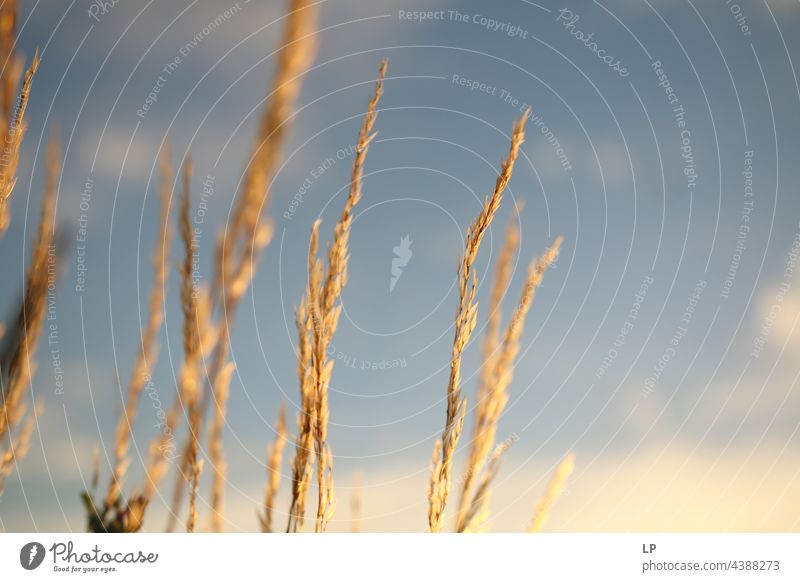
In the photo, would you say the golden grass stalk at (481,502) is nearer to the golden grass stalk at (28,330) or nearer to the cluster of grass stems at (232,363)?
the cluster of grass stems at (232,363)

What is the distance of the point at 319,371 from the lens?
151cm

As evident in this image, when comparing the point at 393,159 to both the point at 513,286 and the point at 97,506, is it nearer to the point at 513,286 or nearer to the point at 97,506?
the point at 513,286

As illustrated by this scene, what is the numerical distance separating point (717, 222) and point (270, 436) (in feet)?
5.72

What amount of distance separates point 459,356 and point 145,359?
2.62 feet

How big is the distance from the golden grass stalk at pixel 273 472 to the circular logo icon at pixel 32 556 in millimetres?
748

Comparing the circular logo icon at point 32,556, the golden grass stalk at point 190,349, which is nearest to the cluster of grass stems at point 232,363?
the golden grass stalk at point 190,349

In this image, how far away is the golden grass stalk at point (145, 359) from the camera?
1.38 metres

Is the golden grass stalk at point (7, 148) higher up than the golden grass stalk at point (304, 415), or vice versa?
the golden grass stalk at point (7, 148)

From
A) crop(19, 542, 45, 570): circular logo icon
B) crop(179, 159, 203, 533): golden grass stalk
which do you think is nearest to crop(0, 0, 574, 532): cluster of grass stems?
crop(179, 159, 203, 533): golden grass stalk

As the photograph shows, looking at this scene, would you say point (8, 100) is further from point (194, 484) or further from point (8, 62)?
point (194, 484)

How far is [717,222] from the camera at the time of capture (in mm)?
2258

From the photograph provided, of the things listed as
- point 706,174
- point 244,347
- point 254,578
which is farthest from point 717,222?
point 254,578

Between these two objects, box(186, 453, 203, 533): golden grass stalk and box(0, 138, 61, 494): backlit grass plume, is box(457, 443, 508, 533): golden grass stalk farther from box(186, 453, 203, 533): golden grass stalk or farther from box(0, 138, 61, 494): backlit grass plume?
box(0, 138, 61, 494): backlit grass plume

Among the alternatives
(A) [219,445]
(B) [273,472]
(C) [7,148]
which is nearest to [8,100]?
(C) [7,148]
